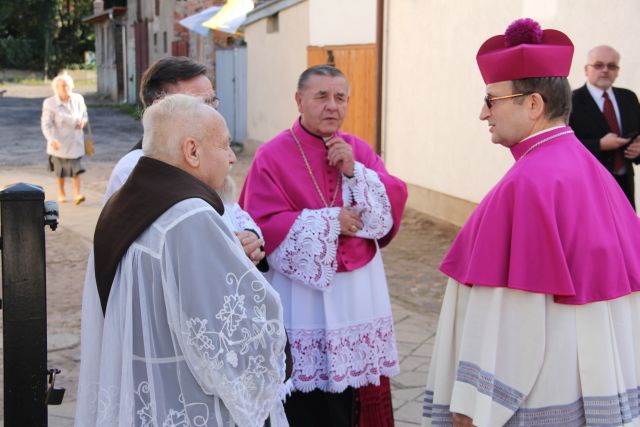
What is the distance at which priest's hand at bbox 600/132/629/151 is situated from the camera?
20.5 ft

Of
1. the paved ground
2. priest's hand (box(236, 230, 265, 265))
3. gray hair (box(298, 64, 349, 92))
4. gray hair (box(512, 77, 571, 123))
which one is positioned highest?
gray hair (box(298, 64, 349, 92))

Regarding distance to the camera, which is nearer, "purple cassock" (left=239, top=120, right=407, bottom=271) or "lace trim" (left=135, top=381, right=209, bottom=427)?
"lace trim" (left=135, top=381, right=209, bottom=427)

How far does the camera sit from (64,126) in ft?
36.2

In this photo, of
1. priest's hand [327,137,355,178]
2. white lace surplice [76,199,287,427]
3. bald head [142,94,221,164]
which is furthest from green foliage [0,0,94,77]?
white lace surplice [76,199,287,427]

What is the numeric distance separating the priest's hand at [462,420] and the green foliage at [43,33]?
1949 inches

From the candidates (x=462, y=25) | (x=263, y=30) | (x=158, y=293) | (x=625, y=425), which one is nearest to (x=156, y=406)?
(x=158, y=293)

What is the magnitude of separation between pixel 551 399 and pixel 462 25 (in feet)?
25.6

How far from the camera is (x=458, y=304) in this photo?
8.95ft

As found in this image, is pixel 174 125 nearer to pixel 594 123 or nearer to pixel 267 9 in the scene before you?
pixel 594 123

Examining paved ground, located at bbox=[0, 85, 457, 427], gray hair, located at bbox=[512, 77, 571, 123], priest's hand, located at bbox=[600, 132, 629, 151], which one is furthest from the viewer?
priest's hand, located at bbox=[600, 132, 629, 151]

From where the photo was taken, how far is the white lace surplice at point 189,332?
2262mm

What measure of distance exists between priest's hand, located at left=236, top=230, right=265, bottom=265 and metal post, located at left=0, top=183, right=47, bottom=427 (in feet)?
2.41

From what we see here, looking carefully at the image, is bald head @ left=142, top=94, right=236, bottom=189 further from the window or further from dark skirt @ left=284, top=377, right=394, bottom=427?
the window

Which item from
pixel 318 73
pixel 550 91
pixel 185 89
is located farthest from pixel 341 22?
pixel 550 91
